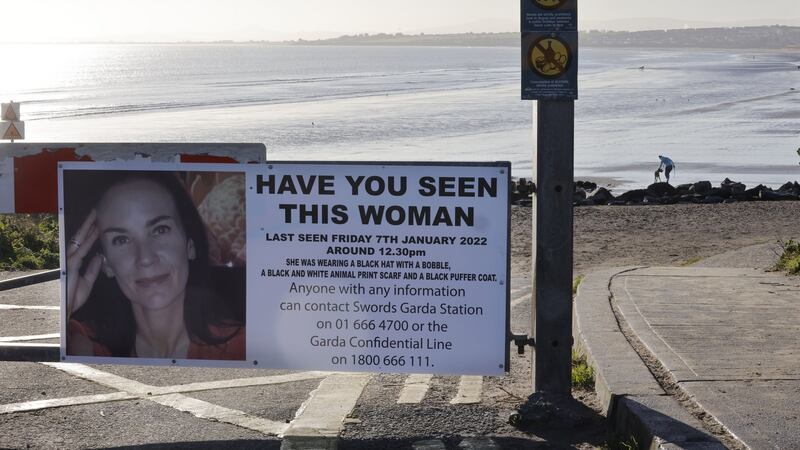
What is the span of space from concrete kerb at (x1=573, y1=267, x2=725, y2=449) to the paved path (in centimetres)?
1

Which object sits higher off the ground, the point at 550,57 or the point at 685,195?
the point at 550,57

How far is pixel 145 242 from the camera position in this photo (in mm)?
6180

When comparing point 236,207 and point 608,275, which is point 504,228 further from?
point 608,275

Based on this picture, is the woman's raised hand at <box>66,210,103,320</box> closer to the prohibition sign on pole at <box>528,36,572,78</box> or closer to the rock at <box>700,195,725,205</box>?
the prohibition sign on pole at <box>528,36,572,78</box>

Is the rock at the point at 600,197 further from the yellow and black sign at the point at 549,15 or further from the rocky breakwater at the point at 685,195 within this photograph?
the yellow and black sign at the point at 549,15

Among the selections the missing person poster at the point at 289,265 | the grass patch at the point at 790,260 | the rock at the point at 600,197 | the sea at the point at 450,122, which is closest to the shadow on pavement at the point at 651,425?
the missing person poster at the point at 289,265

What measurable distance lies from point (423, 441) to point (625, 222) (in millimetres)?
13693

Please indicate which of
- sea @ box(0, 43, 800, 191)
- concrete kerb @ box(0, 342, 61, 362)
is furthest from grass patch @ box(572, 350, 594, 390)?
sea @ box(0, 43, 800, 191)

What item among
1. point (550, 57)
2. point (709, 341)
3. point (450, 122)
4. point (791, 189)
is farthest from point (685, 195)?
point (450, 122)

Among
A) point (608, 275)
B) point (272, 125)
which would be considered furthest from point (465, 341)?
point (272, 125)

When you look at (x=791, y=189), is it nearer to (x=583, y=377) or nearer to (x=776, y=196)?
(x=776, y=196)

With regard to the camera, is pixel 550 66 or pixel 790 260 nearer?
pixel 550 66

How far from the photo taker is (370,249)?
6039mm

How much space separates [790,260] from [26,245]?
8802 mm
